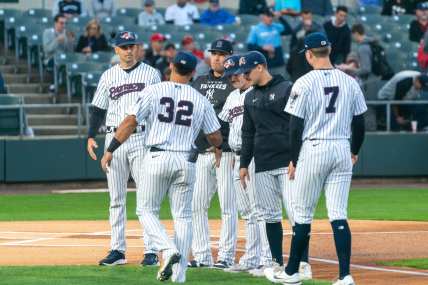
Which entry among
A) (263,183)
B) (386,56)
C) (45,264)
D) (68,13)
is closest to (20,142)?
(68,13)

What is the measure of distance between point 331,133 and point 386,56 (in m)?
16.0

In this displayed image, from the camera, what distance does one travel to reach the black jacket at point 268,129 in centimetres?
1075

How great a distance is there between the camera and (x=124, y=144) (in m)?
11.8

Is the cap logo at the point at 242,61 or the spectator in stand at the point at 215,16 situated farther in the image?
the spectator in stand at the point at 215,16

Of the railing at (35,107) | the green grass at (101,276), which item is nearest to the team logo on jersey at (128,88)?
the green grass at (101,276)

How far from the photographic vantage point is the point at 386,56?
25688 millimetres

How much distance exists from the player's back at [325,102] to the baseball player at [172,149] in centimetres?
96

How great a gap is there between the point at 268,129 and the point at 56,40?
1366 centimetres

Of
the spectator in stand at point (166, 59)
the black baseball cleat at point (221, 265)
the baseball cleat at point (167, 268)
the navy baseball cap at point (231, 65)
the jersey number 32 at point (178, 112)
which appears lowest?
the black baseball cleat at point (221, 265)

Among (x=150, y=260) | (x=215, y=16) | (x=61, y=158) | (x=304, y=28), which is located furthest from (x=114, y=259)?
(x=215, y=16)

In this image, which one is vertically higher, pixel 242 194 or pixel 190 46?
pixel 190 46

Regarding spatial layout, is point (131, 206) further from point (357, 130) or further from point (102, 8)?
point (357, 130)

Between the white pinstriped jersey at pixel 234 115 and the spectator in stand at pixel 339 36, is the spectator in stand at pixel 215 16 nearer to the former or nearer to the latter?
the spectator in stand at pixel 339 36

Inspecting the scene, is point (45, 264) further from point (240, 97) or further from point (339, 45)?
point (339, 45)
